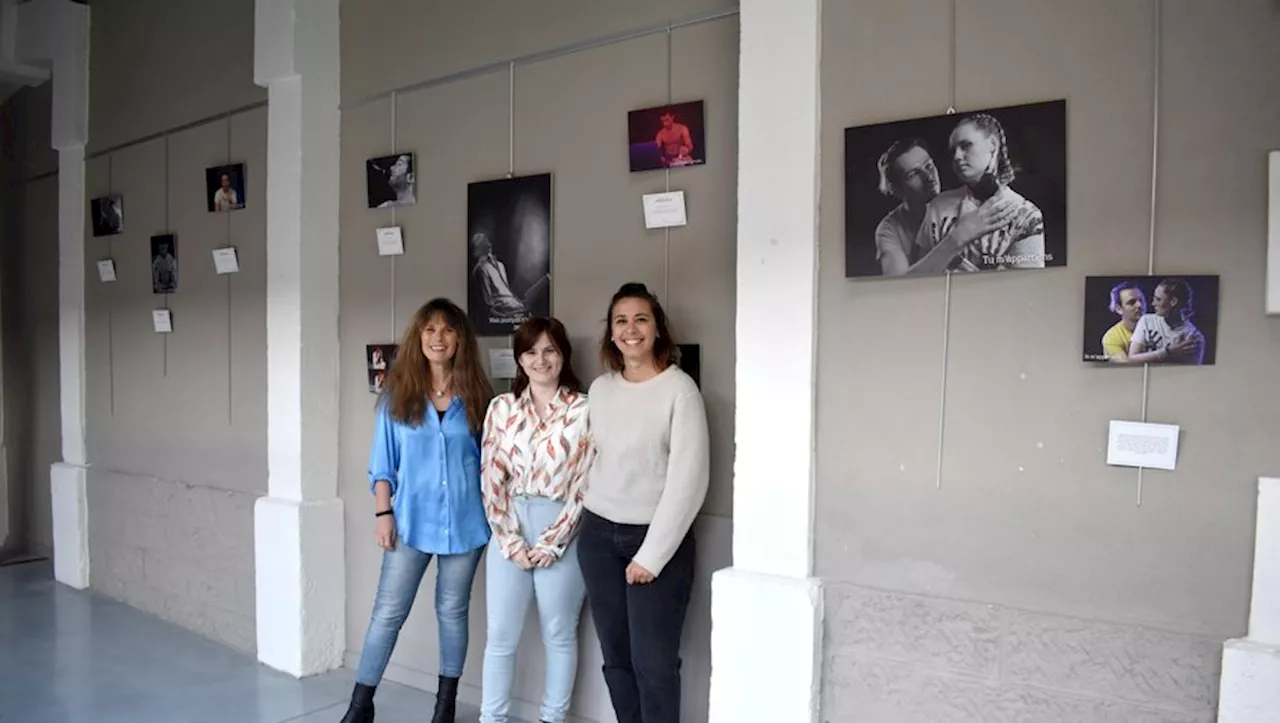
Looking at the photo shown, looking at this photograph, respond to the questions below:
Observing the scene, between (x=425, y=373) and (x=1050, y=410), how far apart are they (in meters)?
2.06

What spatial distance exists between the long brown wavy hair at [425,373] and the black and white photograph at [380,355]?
578mm

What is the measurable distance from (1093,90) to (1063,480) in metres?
0.94

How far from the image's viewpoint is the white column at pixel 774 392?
8.35 feet

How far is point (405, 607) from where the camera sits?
11.1ft

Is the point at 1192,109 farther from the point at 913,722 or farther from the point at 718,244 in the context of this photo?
the point at 913,722

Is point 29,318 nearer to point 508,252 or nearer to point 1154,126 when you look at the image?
point 508,252

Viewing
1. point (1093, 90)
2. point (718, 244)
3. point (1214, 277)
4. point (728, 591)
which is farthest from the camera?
point (718, 244)

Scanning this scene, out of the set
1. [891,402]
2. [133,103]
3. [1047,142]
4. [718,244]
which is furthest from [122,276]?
[1047,142]

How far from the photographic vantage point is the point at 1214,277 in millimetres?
2049

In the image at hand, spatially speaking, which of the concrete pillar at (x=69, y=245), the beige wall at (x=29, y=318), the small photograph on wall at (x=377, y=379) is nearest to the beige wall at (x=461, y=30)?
the small photograph on wall at (x=377, y=379)
